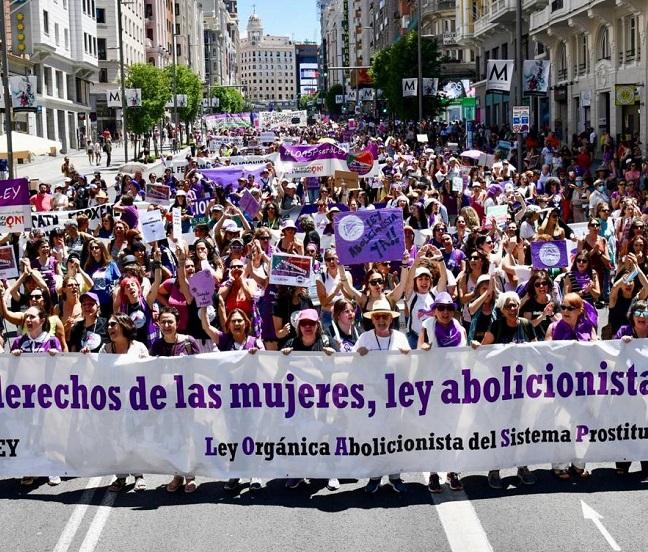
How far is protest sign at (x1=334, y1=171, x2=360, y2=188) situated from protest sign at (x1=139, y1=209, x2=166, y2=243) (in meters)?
8.75

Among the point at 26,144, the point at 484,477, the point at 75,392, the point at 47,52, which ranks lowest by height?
the point at 484,477

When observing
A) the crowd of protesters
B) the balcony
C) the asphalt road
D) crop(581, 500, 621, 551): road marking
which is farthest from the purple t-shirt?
the balcony

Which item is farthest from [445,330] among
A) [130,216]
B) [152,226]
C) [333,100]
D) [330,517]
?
[333,100]

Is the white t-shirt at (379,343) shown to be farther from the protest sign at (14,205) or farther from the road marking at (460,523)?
the protest sign at (14,205)

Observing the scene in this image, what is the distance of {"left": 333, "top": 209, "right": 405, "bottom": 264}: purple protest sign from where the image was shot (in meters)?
11.7

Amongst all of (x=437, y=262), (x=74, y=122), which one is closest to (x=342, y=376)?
(x=437, y=262)

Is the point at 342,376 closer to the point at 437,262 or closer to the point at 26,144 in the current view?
the point at 437,262

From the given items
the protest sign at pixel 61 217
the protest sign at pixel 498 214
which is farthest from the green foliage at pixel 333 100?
the protest sign at pixel 498 214

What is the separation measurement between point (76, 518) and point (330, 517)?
1.78 metres

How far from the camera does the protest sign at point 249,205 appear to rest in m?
19.1

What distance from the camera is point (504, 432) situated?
8273 mm

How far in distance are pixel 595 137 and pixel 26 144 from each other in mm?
21232

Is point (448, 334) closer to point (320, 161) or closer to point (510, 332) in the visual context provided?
point (510, 332)

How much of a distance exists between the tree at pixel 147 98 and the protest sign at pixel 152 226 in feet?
162
